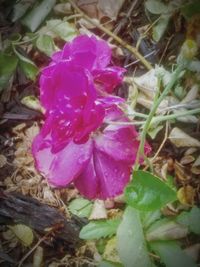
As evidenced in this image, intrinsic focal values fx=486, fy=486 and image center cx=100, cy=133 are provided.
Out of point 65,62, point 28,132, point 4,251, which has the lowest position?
point 4,251

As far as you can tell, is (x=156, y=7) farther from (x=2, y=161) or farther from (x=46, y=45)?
(x=2, y=161)

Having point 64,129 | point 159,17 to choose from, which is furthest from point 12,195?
point 159,17

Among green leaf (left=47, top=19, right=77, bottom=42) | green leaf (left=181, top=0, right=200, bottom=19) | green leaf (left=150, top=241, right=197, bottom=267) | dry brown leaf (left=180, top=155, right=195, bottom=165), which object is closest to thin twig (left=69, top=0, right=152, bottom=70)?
green leaf (left=47, top=19, right=77, bottom=42)

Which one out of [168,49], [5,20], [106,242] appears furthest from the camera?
[5,20]

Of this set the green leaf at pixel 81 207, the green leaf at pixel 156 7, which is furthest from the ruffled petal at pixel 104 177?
the green leaf at pixel 156 7

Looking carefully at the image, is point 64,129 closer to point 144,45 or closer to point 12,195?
point 12,195

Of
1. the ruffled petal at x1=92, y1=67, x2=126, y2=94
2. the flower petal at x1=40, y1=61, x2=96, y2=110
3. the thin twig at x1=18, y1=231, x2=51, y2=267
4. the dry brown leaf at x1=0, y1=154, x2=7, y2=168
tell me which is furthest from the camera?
the dry brown leaf at x1=0, y1=154, x2=7, y2=168

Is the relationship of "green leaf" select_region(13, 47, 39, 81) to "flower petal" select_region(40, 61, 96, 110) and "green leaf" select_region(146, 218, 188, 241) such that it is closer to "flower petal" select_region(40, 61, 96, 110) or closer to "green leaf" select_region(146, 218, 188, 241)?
"flower petal" select_region(40, 61, 96, 110)

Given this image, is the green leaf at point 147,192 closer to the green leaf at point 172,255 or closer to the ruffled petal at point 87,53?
the green leaf at point 172,255
